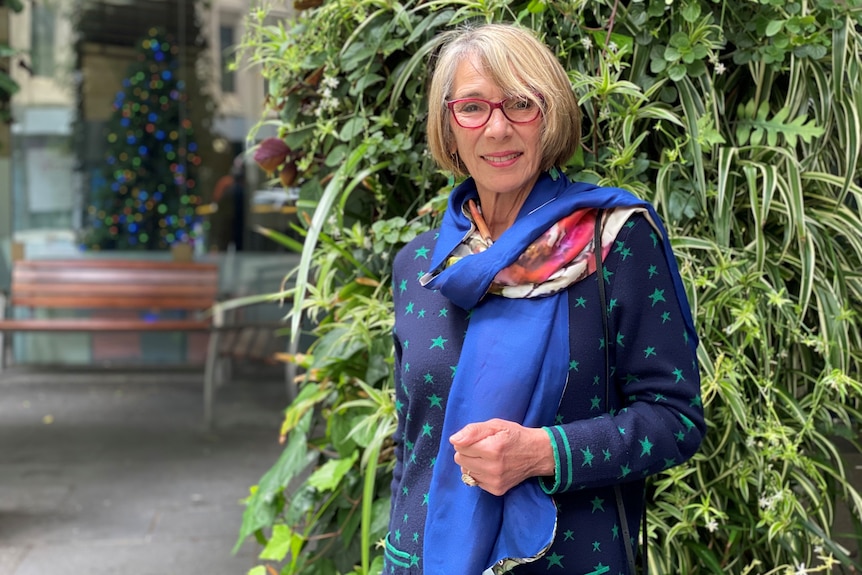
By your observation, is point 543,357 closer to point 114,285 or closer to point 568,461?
point 568,461

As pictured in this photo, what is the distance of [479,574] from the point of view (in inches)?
50.7

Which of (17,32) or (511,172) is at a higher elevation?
(17,32)

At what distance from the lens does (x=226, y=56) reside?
7.51 meters

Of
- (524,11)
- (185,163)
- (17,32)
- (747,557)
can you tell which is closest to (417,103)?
(524,11)

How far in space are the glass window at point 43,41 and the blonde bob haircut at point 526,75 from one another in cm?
698

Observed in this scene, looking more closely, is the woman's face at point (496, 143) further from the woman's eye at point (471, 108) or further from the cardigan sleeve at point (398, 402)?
the cardigan sleeve at point (398, 402)

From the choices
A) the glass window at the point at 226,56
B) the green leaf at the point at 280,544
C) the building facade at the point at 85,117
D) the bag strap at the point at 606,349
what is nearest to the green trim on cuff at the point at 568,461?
the bag strap at the point at 606,349

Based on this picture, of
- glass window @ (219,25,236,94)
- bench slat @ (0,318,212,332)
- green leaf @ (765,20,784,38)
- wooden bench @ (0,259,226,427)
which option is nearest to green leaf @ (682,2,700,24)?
green leaf @ (765,20,784,38)

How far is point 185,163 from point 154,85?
67 centimetres

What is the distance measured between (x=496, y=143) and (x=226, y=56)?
6.60m

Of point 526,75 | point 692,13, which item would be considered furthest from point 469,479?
point 692,13

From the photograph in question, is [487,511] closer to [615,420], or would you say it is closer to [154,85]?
[615,420]

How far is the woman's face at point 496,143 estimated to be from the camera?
1358 millimetres

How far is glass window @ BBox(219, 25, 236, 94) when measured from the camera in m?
7.45
